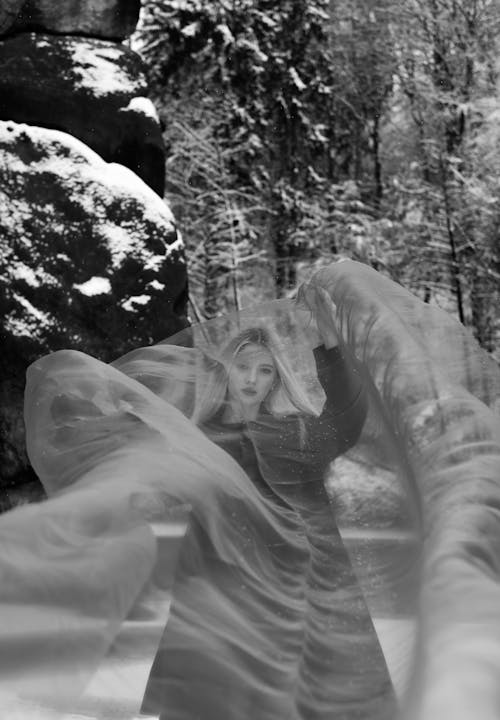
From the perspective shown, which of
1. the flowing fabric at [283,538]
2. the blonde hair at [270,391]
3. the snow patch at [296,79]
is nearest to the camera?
the flowing fabric at [283,538]

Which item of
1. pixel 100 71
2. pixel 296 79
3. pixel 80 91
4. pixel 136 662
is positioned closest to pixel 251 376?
pixel 136 662

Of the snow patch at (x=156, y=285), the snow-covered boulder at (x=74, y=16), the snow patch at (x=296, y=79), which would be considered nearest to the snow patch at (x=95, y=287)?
the snow patch at (x=156, y=285)

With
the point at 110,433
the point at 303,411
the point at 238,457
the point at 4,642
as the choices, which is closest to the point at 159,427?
the point at 110,433

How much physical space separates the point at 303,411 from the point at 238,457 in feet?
0.68

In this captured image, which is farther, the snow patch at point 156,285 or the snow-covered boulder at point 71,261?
the snow patch at point 156,285

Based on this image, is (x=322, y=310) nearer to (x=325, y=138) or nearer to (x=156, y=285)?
(x=156, y=285)

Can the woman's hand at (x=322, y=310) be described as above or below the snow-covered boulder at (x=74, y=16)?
above

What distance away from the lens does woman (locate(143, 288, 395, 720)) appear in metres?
1.31

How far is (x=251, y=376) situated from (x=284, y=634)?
2.64 ft

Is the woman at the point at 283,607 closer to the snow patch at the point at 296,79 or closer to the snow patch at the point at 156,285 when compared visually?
the snow patch at the point at 156,285

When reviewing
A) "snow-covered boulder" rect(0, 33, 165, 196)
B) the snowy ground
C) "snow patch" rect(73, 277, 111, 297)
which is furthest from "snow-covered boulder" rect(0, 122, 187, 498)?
the snowy ground

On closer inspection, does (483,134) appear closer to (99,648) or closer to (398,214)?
(398,214)

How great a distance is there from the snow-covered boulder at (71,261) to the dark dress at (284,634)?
4.88m

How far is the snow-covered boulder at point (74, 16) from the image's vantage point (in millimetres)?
7027
